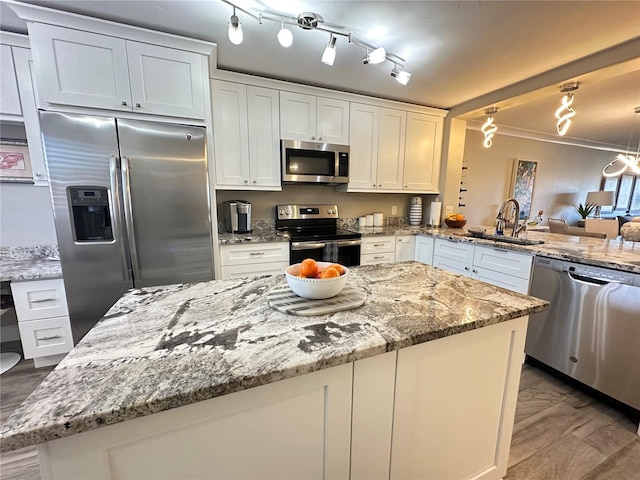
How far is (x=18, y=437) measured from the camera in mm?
464

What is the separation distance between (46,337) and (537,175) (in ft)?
24.1

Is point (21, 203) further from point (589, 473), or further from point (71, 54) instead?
point (589, 473)

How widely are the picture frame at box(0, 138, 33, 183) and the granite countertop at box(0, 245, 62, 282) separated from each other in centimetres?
58

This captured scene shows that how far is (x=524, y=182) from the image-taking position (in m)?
5.01

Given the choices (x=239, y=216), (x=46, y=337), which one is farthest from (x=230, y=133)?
(x=46, y=337)

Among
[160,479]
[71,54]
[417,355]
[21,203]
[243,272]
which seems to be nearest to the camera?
[160,479]

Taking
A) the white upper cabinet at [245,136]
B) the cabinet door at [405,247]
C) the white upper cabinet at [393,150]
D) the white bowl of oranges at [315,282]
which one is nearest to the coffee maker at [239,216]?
the white upper cabinet at [245,136]

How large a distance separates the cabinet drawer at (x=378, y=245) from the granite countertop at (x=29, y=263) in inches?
103

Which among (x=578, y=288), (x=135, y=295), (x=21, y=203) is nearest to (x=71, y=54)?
(x=21, y=203)

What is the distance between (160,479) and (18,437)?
33 cm

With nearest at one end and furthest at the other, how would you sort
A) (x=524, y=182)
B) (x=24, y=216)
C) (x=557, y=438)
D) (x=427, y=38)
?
(x=557, y=438) < (x=427, y=38) < (x=24, y=216) < (x=524, y=182)

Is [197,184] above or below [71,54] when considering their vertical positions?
below

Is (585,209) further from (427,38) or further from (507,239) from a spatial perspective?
(427,38)

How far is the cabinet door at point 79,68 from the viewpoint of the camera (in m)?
1.71
